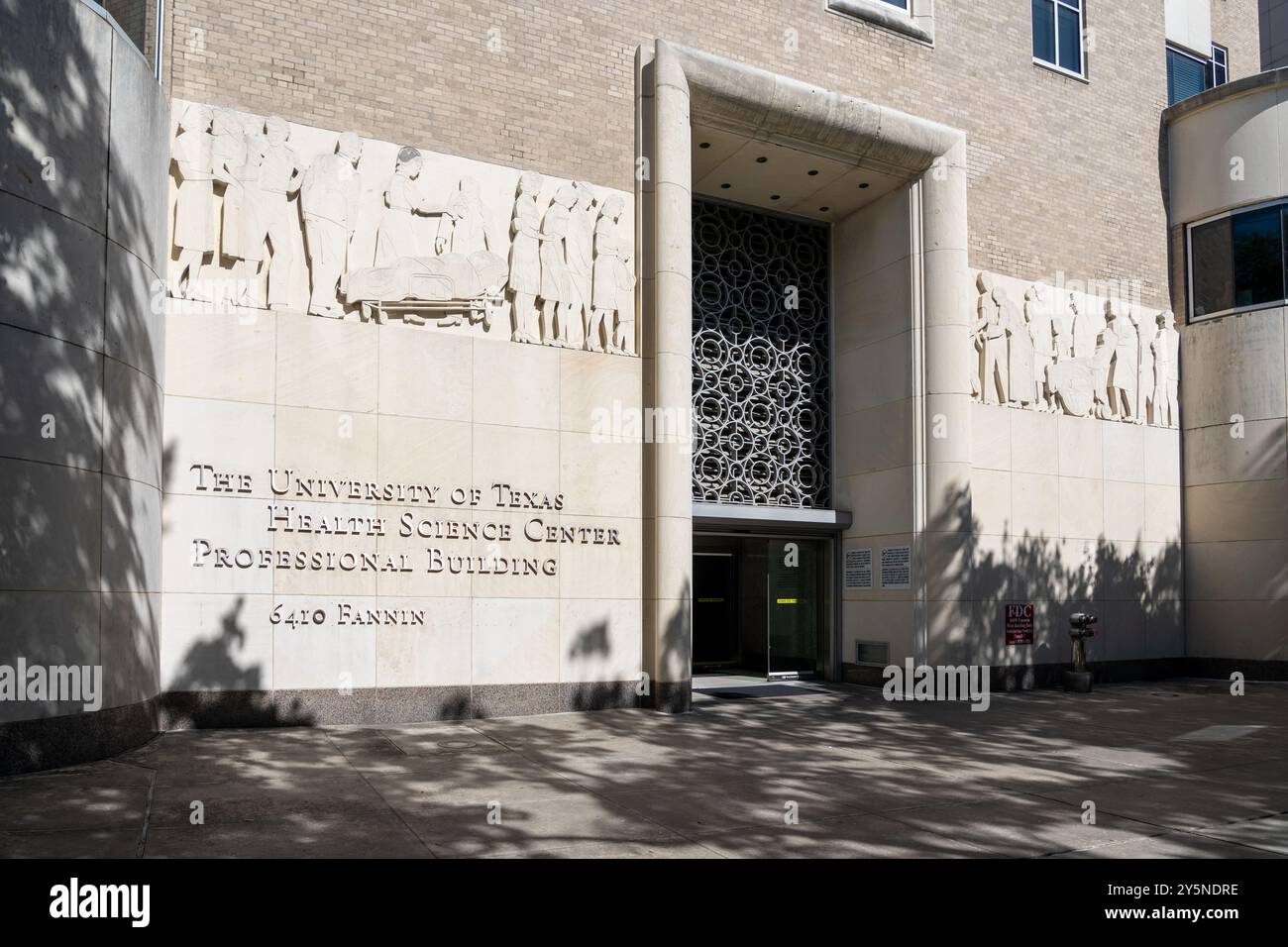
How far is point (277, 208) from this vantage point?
11.8 metres

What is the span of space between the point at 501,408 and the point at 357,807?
615 cm

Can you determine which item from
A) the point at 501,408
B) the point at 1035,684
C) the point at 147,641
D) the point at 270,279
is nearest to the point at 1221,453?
the point at 1035,684

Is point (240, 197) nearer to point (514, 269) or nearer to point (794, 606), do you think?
point (514, 269)

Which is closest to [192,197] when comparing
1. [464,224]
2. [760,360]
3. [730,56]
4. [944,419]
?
[464,224]

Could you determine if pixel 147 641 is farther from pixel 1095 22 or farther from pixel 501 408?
pixel 1095 22

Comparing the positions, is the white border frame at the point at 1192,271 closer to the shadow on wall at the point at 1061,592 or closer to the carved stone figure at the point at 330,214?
the shadow on wall at the point at 1061,592

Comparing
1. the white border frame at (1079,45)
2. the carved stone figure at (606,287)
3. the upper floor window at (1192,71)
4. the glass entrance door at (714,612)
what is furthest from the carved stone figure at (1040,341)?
the carved stone figure at (606,287)

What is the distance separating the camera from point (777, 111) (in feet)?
49.3

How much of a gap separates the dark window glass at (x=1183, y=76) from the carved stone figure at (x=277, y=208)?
18.2m

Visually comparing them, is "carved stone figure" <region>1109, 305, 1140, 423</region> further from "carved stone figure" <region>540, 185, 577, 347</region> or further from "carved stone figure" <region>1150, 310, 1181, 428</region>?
"carved stone figure" <region>540, 185, 577, 347</region>

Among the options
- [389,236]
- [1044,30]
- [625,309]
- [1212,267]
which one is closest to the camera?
Answer: [389,236]

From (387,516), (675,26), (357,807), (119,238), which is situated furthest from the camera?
(675,26)

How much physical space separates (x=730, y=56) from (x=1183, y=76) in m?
12.8

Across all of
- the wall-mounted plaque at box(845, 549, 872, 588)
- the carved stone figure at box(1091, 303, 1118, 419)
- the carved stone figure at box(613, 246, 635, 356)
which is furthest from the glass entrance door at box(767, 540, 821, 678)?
the carved stone figure at box(1091, 303, 1118, 419)
